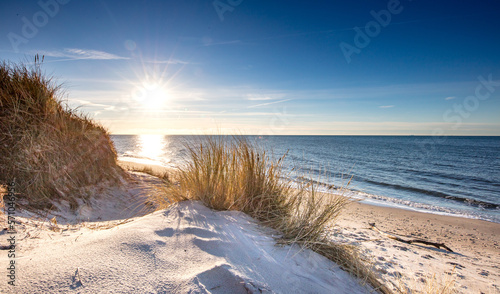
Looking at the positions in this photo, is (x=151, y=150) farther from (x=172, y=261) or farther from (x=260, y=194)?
(x=172, y=261)

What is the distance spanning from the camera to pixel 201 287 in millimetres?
1599

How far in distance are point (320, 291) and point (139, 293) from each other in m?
1.49

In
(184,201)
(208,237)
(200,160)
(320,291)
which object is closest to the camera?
(320,291)

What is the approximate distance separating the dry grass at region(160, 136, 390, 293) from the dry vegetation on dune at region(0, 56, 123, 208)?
2.62 m

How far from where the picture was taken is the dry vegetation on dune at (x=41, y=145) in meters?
4.20

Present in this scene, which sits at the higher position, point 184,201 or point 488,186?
point 184,201

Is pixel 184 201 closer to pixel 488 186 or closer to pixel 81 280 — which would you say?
pixel 81 280

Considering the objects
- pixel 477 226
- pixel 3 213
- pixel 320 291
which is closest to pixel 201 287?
pixel 320 291

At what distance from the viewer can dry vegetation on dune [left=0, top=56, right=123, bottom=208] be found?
4.20m

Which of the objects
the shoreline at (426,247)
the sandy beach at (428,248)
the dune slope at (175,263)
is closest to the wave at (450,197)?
the shoreline at (426,247)

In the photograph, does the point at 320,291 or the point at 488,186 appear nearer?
the point at 320,291

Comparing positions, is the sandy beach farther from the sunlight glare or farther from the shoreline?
the sunlight glare

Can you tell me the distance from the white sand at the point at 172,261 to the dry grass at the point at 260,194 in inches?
11.7

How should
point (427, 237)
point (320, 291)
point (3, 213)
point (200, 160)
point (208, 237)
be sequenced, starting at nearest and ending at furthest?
point (320, 291)
point (208, 237)
point (3, 213)
point (200, 160)
point (427, 237)
